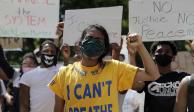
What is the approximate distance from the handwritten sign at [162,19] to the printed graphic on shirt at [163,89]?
0.54m

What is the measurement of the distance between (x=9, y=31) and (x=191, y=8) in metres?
2.02

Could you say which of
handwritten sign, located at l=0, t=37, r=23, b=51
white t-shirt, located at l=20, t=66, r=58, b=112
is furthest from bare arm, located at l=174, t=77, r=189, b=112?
handwritten sign, located at l=0, t=37, r=23, b=51

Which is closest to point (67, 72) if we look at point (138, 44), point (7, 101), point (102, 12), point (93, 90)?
point (93, 90)

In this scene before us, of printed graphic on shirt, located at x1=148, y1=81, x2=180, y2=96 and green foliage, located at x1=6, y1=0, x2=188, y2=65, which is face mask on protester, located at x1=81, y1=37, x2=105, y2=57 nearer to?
printed graphic on shirt, located at x1=148, y1=81, x2=180, y2=96

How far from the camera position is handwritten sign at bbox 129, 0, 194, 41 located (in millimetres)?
5285

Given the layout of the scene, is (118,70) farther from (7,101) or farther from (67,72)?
(7,101)

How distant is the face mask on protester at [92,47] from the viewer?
3.93 m

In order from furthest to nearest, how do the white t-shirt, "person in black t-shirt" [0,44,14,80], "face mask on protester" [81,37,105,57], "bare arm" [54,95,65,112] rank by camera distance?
the white t-shirt, "person in black t-shirt" [0,44,14,80], "bare arm" [54,95,65,112], "face mask on protester" [81,37,105,57]

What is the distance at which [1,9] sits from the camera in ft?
19.7

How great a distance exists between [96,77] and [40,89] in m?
1.90

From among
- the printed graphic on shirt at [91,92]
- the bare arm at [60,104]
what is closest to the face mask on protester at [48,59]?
the bare arm at [60,104]

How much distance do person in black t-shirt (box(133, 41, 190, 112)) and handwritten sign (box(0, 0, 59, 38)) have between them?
58.0 inches

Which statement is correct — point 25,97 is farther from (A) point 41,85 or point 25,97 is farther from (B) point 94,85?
(B) point 94,85

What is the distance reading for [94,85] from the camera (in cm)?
396
